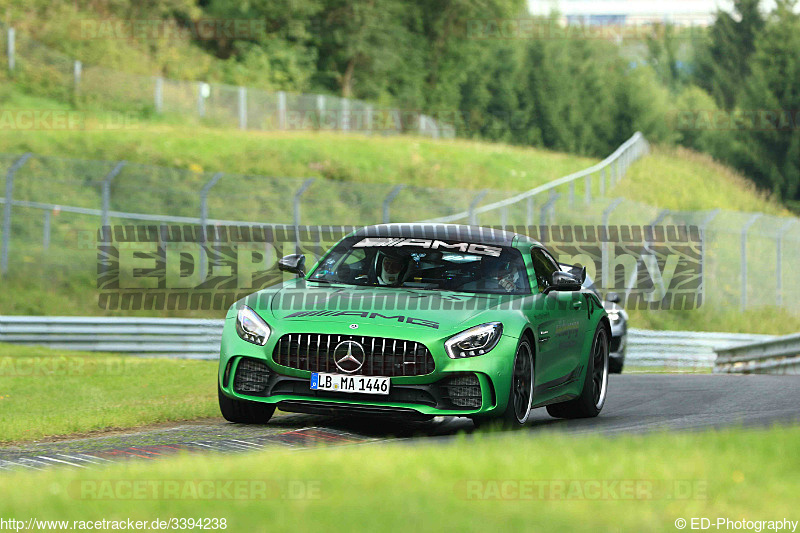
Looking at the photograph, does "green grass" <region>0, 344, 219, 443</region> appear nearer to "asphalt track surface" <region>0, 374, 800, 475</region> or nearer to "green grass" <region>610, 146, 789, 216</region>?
"asphalt track surface" <region>0, 374, 800, 475</region>

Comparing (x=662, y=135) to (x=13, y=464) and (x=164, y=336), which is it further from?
(x=13, y=464)

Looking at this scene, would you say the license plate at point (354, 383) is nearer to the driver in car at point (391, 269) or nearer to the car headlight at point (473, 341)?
the car headlight at point (473, 341)

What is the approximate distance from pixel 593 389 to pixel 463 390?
8.09ft

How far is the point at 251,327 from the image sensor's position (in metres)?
8.95

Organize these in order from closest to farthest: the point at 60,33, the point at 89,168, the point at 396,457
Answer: the point at 396,457 → the point at 89,168 → the point at 60,33

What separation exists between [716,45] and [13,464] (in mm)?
84666

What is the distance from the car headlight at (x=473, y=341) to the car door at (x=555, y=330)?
668mm

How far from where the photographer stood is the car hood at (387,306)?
868 centimetres

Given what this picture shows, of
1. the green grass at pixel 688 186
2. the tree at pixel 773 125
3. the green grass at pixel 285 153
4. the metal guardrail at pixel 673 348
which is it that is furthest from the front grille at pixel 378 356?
the tree at pixel 773 125


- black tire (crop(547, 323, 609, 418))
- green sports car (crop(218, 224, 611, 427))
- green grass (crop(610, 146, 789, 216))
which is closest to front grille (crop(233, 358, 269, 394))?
green sports car (crop(218, 224, 611, 427))

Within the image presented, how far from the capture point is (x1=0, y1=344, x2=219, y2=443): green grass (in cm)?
1030

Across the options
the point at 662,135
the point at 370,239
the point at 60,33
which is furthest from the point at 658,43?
the point at 370,239

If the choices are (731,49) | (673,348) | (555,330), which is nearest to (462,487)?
(555,330)

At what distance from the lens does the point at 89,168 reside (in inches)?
1121
